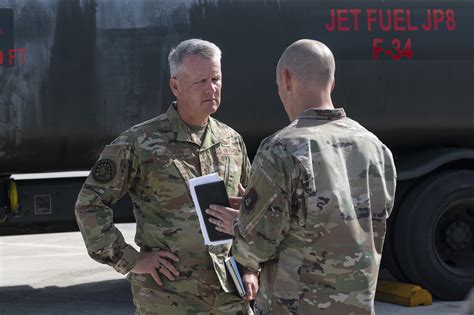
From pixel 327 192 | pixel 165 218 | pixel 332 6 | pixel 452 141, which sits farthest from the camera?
pixel 452 141

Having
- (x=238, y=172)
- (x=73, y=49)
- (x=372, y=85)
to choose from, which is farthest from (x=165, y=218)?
(x=372, y=85)

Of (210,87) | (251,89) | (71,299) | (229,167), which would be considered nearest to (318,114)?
(210,87)

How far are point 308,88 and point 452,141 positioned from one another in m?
4.79

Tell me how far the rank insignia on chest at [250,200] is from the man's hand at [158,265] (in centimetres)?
92

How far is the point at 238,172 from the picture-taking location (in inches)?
159

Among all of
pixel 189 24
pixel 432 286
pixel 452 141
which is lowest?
pixel 432 286

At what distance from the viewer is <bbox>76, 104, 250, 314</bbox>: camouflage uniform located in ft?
12.5

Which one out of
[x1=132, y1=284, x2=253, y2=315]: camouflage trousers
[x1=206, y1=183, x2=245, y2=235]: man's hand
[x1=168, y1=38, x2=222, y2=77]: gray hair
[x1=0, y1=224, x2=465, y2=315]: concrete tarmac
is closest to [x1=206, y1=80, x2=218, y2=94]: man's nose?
[x1=168, y1=38, x2=222, y2=77]: gray hair

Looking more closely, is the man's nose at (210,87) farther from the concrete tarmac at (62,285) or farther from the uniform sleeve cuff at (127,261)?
the concrete tarmac at (62,285)

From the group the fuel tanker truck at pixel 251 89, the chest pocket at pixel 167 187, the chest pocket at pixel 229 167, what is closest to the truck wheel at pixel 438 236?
the fuel tanker truck at pixel 251 89

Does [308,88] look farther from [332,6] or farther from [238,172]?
[332,6]

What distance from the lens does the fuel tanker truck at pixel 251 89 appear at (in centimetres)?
651

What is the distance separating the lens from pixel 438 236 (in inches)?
299

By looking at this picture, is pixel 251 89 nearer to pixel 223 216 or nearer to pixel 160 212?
pixel 160 212
